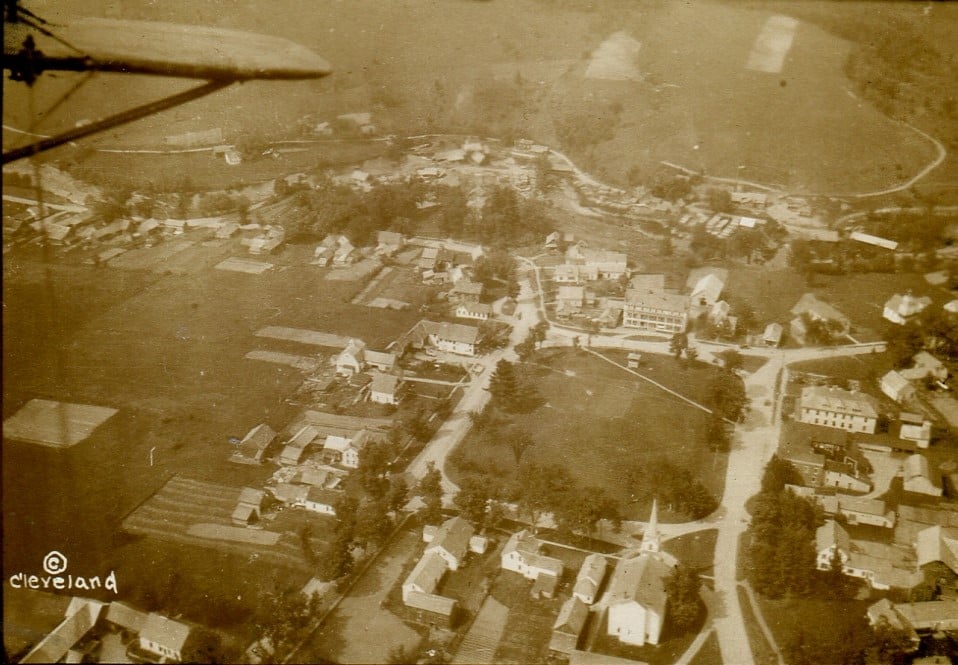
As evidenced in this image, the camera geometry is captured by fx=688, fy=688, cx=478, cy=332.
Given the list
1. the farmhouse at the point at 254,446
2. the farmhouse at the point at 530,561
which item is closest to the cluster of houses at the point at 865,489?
the farmhouse at the point at 530,561

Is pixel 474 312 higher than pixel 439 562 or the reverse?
higher

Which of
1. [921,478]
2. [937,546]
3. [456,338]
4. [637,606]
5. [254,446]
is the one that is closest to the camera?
[637,606]

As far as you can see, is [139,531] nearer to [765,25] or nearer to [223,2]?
[223,2]

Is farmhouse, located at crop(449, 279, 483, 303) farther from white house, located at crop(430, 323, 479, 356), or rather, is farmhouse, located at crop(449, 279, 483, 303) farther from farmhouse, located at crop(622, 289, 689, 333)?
farmhouse, located at crop(622, 289, 689, 333)

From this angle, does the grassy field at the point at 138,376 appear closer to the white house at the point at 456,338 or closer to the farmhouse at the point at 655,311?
the white house at the point at 456,338

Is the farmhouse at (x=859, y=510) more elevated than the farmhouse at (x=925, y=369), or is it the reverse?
the farmhouse at (x=925, y=369)

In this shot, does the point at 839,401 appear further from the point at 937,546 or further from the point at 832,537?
the point at 832,537

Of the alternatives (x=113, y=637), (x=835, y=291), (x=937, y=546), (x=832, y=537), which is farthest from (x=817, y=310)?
(x=113, y=637)

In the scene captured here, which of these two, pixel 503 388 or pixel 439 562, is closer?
pixel 439 562
